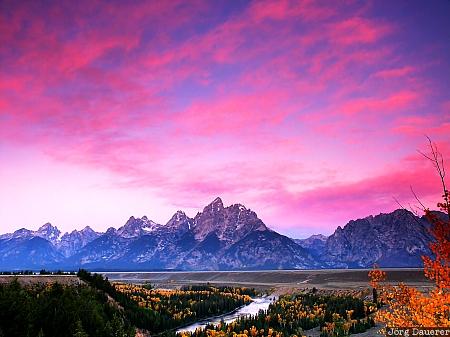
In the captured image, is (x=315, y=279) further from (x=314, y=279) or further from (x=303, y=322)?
(x=303, y=322)

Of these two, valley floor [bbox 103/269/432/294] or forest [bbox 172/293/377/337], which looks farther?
valley floor [bbox 103/269/432/294]

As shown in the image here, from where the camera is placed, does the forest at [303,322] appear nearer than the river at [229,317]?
Yes

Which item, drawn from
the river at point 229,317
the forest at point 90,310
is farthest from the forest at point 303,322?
the forest at point 90,310

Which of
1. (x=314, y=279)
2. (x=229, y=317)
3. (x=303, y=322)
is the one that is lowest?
(x=229, y=317)

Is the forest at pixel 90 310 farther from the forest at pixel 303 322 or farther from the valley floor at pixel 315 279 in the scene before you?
the valley floor at pixel 315 279

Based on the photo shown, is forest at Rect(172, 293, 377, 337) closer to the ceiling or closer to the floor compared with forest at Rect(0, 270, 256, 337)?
closer to the floor

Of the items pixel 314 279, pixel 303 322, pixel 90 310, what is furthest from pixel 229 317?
pixel 314 279

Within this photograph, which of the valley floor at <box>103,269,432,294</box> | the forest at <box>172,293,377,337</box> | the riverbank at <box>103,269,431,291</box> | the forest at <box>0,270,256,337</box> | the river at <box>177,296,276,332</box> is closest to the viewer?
the forest at <box>0,270,256,337</box>

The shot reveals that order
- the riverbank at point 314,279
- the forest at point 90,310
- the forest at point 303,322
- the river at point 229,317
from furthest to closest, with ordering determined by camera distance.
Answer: the riverbank at point 314,279 < the river at point 229,317 < the forest at point 303,322 < the forest at point 90,310

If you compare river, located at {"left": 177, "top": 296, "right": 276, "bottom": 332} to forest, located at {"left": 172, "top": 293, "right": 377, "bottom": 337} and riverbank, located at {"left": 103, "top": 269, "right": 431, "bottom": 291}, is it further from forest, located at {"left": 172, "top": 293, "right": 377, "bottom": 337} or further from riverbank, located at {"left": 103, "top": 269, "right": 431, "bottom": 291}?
riverbank, located at {"left": 103, "top": 269, "right": 431, "bottom": 291}

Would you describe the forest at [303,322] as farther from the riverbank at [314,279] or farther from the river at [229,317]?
the riverbank at [314,279]

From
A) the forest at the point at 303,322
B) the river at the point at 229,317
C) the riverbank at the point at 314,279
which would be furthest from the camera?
the riverbank at the point at 314,279

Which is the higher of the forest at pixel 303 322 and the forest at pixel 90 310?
the forest at pixel 90 310

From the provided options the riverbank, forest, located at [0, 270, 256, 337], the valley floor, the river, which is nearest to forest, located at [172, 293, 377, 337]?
the river
